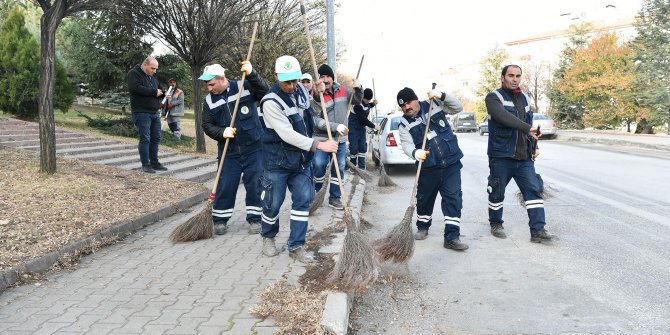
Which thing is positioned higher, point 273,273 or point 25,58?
point 25,58

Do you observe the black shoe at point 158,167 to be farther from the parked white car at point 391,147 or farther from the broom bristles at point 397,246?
the broom bristles at point 397,246

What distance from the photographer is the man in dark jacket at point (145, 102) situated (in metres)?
9.18

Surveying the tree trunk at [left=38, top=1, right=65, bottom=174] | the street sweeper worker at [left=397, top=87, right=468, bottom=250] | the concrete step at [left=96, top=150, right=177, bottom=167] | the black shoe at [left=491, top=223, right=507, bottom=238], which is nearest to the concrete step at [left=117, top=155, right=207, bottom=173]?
the concrete step at [left=96, top=150, right=177, bottom=167]

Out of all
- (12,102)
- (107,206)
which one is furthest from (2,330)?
(12,102)

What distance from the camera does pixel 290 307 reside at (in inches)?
149

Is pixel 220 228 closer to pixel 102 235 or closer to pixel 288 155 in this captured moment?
pixel 102 235

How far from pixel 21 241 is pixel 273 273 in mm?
2589

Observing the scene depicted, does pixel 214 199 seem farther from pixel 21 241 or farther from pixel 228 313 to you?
pixel 228 313

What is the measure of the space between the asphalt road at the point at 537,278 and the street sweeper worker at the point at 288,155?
0.98 metres

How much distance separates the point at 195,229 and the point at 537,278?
11.6 feet

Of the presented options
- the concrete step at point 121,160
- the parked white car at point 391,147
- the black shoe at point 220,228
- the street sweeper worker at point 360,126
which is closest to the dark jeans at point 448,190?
the black shoe at point 220,228

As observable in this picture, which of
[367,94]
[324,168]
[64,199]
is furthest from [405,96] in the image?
[64,199]

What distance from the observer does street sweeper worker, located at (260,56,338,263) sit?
4891 millimetres

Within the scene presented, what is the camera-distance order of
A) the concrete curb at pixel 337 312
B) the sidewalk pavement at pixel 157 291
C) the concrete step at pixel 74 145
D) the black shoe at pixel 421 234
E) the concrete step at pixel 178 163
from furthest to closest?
1. the concrete step at pixel 74 145
2. the concrete step at pixel 178 163
3. the black shoe at pixel 421 234
4. the sidewalk pavement at pixel 157 291
5. the concrete curb at pixel 337 312
